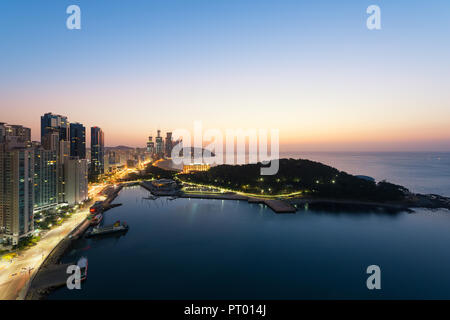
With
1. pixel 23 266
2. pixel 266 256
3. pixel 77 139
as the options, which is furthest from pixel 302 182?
pixel 77 139

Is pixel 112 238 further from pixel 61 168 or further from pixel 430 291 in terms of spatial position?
pixel 430 291

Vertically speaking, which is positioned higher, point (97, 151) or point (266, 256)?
point (97, 151)

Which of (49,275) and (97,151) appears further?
(97,151)

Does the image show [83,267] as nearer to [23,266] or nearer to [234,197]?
[23,266]

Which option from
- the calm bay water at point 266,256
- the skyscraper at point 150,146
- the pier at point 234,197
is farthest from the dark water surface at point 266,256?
the skyscraper at point 150,146

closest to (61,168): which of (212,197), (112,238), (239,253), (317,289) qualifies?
(112,238)

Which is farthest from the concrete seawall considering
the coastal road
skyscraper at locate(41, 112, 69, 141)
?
skyscraper at locate(41, 112, 69, 141)

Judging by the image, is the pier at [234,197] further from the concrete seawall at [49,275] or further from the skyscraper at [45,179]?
the concrete seawall at [49,275]
